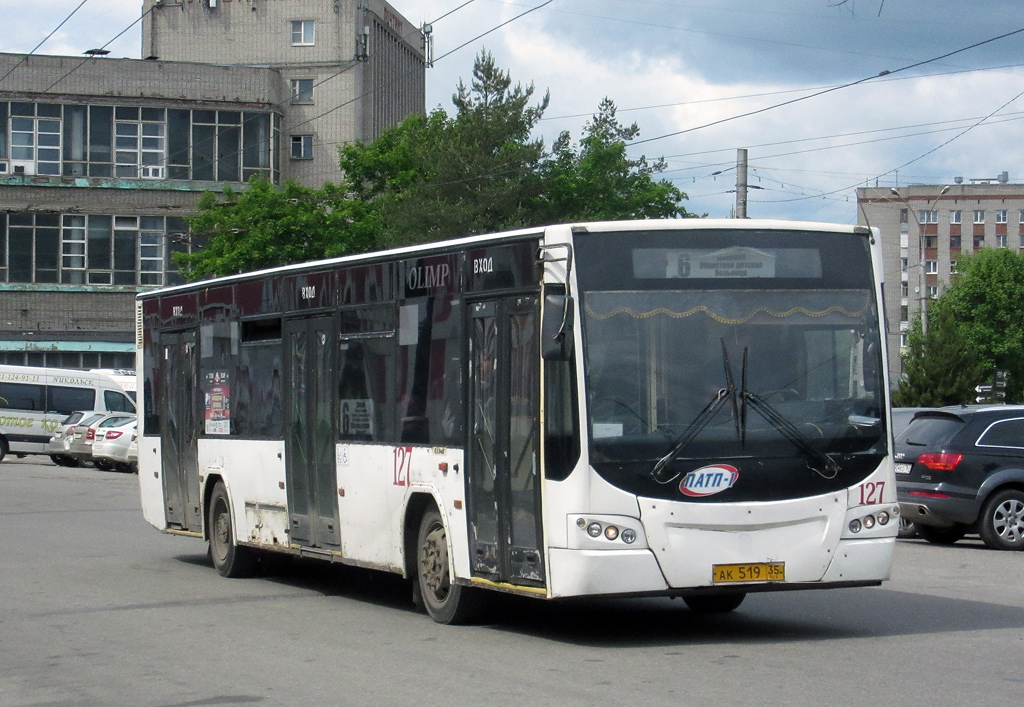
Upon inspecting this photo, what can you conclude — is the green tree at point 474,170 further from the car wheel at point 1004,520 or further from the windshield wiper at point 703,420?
the windshield wiper at point 703,420

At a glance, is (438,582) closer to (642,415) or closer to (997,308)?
(642,415)

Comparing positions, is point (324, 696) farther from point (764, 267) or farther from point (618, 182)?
point (618, 182)

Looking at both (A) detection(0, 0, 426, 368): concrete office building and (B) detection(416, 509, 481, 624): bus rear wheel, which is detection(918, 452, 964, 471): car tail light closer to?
(B) detection(416, 509, 481, 624): bus rear wheel

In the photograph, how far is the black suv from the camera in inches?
704

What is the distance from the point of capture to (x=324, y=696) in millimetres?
8078

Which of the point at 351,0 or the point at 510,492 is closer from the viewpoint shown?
the point at 510,492

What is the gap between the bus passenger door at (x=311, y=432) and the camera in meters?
13.0

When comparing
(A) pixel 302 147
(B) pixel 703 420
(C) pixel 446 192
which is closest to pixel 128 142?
(A) pixel 302 147

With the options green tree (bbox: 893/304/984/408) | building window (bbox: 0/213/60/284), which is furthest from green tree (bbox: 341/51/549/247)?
green tree (bbox: 893/304/984/408)

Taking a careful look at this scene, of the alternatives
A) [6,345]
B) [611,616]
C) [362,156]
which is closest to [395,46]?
[362,156]

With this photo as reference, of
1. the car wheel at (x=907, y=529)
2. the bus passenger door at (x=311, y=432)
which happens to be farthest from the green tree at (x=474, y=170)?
the bus passenger door at (x=311, y=432)

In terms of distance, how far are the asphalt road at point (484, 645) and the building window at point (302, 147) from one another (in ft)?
171

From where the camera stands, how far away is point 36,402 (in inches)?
1775

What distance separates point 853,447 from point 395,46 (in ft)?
216
